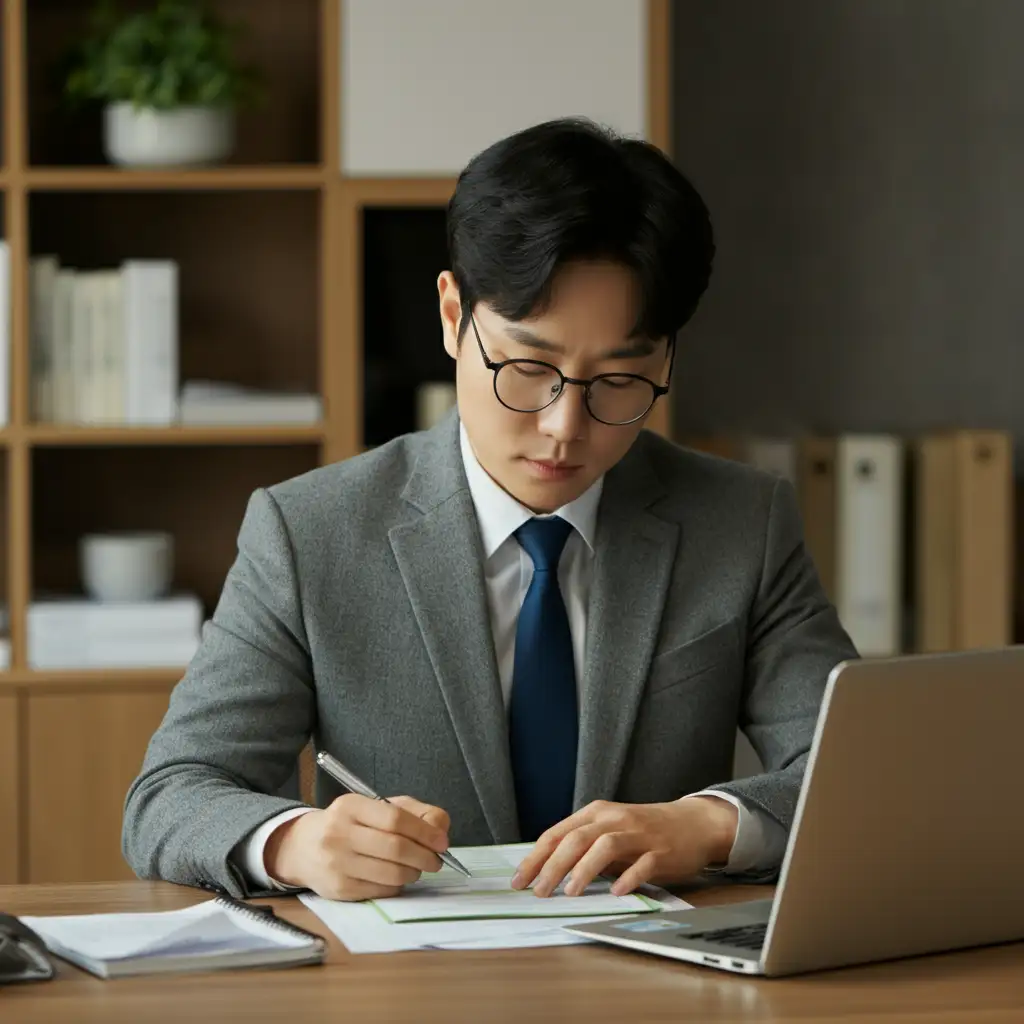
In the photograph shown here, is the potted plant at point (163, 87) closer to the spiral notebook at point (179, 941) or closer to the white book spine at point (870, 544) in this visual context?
the white book spine at point (870, 544)

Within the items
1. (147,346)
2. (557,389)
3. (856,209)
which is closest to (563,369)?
(557,389)

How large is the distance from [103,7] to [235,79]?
0.29 meters

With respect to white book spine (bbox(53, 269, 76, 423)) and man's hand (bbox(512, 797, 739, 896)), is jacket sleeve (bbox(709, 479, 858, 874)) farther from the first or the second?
white book spine (bbox(53, 269, 76, 423))

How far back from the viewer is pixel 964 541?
3197mm

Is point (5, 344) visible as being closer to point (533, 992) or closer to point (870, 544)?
point (870, 544)

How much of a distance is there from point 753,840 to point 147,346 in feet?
6.24

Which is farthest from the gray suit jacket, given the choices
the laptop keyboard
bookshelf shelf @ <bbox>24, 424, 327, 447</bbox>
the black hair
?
bookshelf shelf @ <bbox>24, 424, 327, 447</bbox>

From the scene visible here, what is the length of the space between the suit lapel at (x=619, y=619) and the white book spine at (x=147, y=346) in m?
1.43

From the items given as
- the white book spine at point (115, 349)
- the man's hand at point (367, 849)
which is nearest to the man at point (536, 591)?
the man's hand at point (367, 849)

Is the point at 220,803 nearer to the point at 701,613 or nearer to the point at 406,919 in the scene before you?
the point at 406,919

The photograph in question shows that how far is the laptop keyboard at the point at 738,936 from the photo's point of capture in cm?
120

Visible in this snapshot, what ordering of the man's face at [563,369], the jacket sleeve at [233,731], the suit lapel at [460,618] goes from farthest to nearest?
the suit lapel at [460,618], the man's face at [563,369], the jacket sleeve at [233,731]

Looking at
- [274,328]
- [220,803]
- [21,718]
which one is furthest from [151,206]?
[220,803]

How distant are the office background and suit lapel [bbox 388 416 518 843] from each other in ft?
4.31
